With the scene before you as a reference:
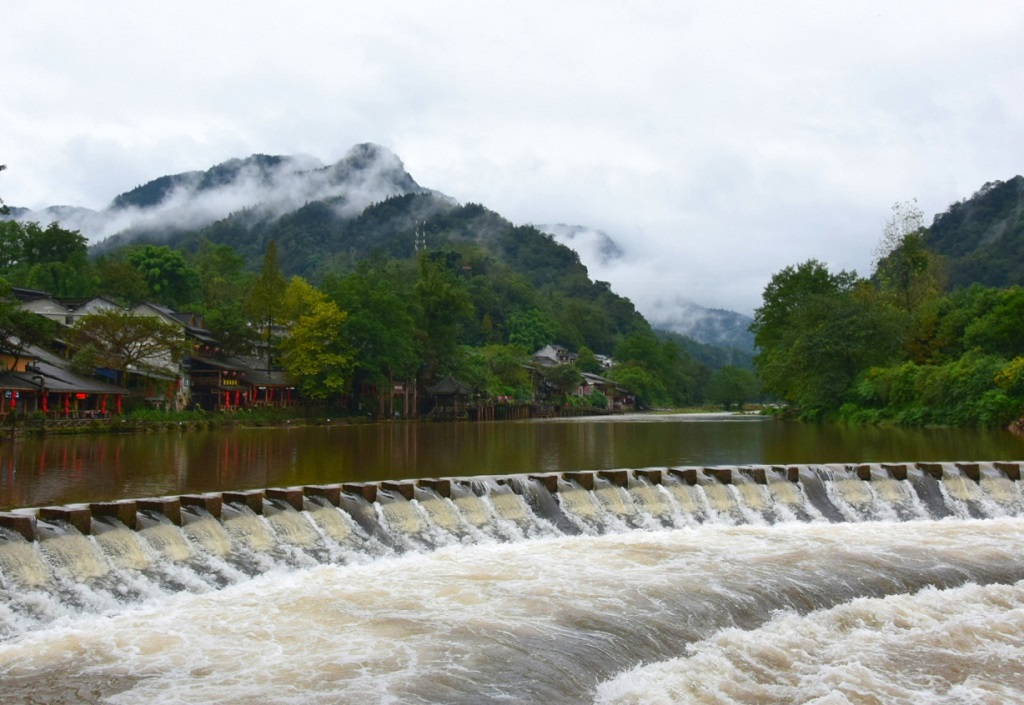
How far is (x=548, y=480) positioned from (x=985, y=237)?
119356mm

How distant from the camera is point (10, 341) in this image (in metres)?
44.7

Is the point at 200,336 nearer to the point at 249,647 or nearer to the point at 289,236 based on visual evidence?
the point at 249,647

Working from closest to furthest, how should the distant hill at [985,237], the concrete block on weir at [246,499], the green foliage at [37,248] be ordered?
the concrete block on weir at [246,499], the green foliage at [37,248], the distant hill at [985,237]

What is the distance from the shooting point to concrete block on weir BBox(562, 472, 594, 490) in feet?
52.1

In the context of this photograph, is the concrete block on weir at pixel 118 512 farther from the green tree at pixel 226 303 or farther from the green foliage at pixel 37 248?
the green foliage at pixel 37 248

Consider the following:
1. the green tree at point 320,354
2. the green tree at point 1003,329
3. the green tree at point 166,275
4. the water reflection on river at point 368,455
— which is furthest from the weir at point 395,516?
the green tree at point 166,275

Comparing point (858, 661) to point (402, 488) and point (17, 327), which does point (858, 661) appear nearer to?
point (402, 488)

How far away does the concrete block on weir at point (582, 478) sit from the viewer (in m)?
15.9

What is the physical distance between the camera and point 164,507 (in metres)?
11.8

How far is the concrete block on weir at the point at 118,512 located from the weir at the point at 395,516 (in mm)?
17

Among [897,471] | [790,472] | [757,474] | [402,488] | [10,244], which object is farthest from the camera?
[10,244]

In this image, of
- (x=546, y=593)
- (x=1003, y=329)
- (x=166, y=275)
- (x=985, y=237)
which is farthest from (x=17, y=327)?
(x=985, y=237)

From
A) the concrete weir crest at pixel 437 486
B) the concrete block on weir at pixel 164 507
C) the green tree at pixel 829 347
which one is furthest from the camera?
the green tree at pixel 829 347

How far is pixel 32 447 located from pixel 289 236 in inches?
6891
